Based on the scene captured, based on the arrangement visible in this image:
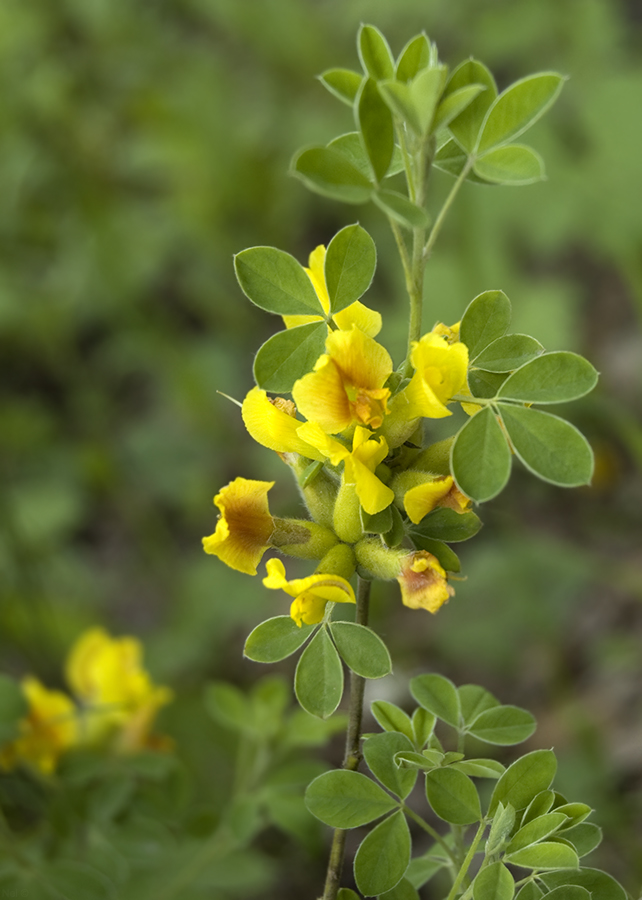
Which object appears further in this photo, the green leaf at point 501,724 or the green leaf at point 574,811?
the green leaf at point 501,724

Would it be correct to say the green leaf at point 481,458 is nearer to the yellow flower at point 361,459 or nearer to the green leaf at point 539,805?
the yellow flower at point 361,459

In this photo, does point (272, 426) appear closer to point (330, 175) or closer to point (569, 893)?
point (330, 175)

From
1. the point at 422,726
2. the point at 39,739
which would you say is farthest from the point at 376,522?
the point at 39,739

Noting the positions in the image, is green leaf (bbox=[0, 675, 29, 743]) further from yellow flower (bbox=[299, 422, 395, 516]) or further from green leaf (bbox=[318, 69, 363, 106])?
green leaf (bbox=[318, 69, 363, 106])

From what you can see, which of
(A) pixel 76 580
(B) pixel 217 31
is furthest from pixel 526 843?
(B) pixel 217 31

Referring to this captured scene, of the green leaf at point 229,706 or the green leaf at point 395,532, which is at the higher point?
the green leaf at point 395,532

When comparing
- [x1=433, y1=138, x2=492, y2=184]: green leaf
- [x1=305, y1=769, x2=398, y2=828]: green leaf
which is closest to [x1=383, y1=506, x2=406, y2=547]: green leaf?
[x1=305, y1=769, x2=398, y2=828]: green leaf

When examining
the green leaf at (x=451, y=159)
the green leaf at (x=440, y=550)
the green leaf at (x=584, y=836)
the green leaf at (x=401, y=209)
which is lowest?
the green leaf at (x=584, y=836)

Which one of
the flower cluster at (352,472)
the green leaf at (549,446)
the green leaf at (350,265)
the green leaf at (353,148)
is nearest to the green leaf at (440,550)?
the flower cluster at (352,472)
